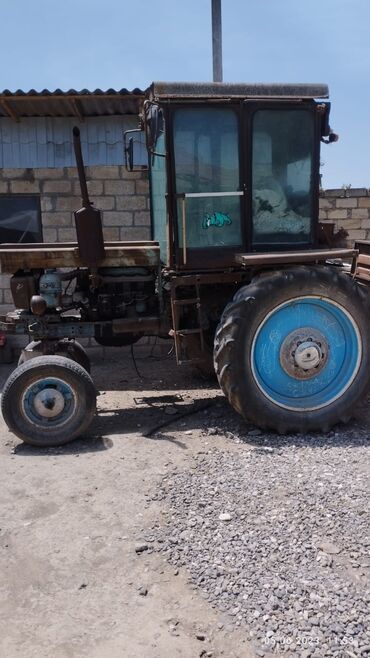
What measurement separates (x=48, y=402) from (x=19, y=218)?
11.7 ft

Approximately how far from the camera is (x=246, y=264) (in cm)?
414

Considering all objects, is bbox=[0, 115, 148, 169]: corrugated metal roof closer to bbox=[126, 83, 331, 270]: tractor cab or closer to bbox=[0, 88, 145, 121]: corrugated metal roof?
bbox=[0, 88, 145, 121]: corrugated metal roof

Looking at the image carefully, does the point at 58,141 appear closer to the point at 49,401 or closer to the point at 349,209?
the point at 349,209

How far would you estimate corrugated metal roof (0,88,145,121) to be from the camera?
19.7 ft

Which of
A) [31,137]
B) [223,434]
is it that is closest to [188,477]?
[223,434]

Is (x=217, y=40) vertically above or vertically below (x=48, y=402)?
above

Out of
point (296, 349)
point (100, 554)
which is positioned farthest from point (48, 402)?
point (296, 349)

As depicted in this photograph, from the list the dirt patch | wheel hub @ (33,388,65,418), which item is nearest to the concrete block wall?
the dirt patch

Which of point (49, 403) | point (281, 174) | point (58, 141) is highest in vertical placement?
point (58, 141)

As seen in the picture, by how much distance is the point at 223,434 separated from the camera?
14.3ft

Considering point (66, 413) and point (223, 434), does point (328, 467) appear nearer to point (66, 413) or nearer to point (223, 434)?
point (223, 434)

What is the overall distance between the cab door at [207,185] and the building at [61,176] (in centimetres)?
278

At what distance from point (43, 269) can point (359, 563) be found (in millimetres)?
3329

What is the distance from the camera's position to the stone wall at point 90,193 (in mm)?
6898
